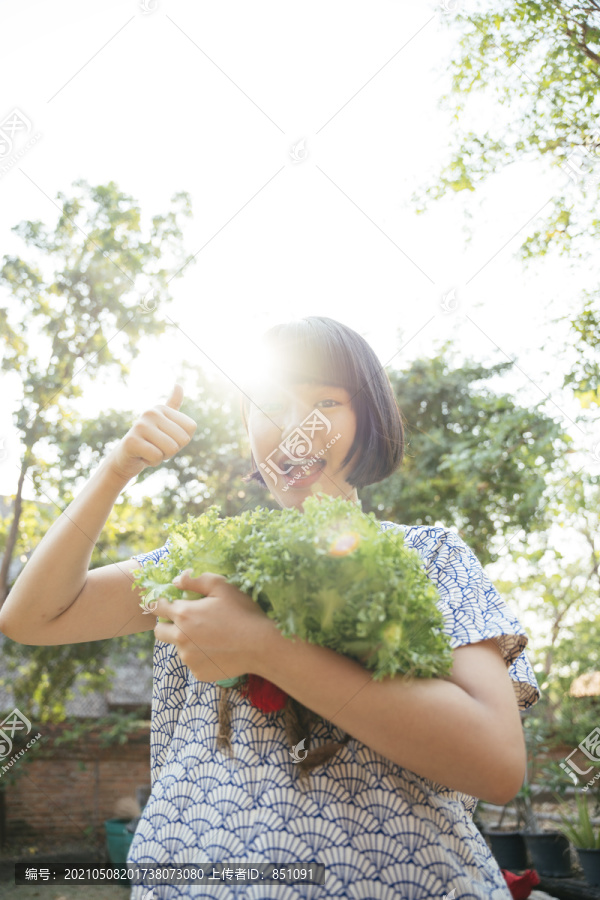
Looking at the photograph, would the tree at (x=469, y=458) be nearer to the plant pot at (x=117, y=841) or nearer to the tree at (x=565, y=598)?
the tree at (x=565, y=598)

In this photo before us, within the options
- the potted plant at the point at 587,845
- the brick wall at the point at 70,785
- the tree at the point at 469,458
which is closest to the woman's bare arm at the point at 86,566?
the tree at the point at 469,458

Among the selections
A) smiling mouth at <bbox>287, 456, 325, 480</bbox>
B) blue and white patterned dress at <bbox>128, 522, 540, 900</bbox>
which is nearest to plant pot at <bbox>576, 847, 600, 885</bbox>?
blue and white patterned dress at <bbox>128, 522, 540, 900</bbox>

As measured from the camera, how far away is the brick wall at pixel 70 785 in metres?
7.96

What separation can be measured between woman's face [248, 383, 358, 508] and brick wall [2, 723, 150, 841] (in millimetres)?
7935

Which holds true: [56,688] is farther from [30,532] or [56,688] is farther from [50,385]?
[50,385]

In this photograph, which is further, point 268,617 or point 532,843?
point 532,843

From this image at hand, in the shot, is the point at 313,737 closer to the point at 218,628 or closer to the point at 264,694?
the point at 264,694

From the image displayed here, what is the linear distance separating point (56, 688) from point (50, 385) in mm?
3816

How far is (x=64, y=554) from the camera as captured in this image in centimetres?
136

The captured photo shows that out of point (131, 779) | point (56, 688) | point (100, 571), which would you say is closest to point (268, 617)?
point (100, 571)

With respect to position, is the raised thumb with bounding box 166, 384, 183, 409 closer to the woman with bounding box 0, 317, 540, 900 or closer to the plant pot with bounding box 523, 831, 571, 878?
the woman with bounding box 0, 317, 540, 900

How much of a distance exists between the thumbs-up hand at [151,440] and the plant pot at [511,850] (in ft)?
21.4

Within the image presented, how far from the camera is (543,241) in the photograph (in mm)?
4926

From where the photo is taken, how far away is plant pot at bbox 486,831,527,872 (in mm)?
6141
